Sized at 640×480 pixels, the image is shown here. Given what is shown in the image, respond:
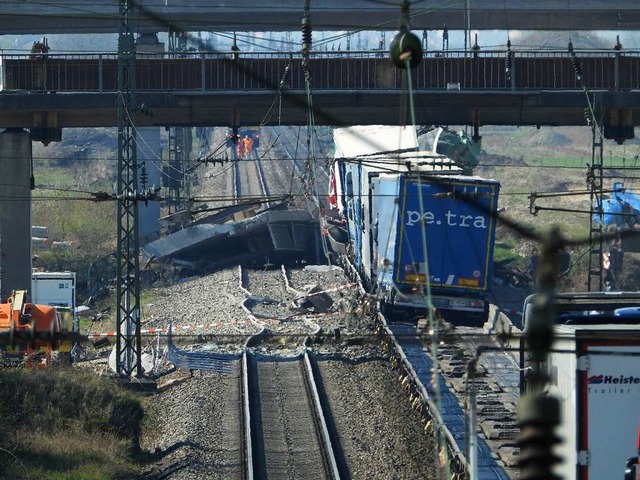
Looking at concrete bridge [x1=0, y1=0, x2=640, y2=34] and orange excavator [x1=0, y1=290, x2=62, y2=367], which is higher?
concrete bridge [x1=0, y1=0, x2=640, y2=34]

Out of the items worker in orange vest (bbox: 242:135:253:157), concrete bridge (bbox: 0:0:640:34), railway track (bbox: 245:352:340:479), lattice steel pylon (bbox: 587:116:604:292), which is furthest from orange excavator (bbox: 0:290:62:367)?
worker in orange vest (bbox: 242:135:253:157)

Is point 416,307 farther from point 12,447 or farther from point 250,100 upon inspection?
point 12,447

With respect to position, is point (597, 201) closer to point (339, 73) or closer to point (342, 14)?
point (339, 73)

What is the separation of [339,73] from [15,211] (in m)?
8.98

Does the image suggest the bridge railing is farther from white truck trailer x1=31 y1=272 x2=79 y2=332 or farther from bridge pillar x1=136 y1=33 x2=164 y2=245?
bridge pillar x1=136 y1=33 x2=164 y2=245

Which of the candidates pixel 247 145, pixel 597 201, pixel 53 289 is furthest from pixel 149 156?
pixel 247 145

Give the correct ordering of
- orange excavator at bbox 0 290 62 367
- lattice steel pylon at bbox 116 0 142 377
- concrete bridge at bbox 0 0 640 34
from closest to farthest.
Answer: lattice steel pylon at bbox 116 0 142 377
orange excavator at bbox 0 290 62 367
concrete bridge at bbox 0 0 640 34

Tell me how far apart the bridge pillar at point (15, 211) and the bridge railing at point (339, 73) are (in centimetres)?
166

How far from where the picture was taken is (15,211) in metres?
31.1

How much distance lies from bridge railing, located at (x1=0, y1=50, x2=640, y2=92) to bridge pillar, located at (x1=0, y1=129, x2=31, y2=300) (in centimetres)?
166

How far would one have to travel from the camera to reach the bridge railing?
96.1 feet

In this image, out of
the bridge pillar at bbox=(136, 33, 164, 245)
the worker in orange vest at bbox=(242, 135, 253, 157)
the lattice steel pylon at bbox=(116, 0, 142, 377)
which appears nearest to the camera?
the lattice steel pylon at bbox=(116, 0, 142, 377)

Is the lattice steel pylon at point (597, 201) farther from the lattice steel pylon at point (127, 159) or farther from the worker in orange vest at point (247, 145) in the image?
the worker in orange vest at point (247, 145)

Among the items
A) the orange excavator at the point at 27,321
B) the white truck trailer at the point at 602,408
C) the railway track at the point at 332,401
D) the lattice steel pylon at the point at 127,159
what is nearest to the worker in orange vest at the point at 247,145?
the railway track at the point at 332,401
